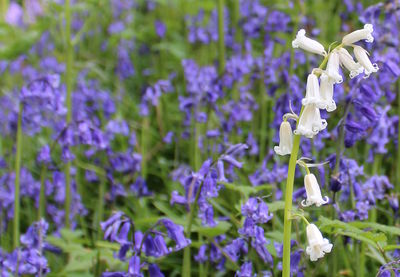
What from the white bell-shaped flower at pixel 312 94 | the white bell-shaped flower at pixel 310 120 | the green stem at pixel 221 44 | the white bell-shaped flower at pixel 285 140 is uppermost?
the green stem at pixel 221 44

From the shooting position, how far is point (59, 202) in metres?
4.46

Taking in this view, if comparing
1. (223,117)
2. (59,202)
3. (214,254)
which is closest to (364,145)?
(223,117)

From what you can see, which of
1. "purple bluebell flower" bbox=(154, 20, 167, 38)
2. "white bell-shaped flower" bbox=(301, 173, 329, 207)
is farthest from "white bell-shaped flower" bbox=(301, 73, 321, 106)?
"purple bluebell flower" bbox=(154, 20, 167, 38)

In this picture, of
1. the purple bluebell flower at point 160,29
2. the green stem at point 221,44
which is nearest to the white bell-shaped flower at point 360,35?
the green stem at point 221,44

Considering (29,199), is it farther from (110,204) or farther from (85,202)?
(110,204)

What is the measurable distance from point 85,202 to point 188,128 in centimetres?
91

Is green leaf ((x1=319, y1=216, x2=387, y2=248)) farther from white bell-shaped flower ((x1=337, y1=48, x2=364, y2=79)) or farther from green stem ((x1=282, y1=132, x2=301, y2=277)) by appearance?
white bell-shaped flower ((x1=337, y1=48, x2=364, y2=79))

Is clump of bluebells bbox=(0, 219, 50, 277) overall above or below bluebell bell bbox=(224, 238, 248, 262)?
below

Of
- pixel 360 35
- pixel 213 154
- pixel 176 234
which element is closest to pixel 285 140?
pixel 360 35

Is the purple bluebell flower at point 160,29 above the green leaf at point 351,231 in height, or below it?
above

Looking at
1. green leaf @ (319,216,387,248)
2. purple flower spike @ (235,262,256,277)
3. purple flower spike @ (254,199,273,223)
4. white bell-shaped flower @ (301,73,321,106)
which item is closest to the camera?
white bell-shaped flower @ (301,73,321,106)

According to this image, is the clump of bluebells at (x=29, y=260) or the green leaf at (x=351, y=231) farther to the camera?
the clump of bluebells at (x=29, y=260)

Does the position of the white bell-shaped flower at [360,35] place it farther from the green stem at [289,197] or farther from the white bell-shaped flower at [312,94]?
the green stem at [289,197]

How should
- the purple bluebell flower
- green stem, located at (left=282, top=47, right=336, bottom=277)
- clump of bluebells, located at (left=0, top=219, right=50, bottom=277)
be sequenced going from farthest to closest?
the purple bluebell flower < clump of bluebells, located at (left=0, top=219, right=50, bottom=277) < green stem, located at (left=282, top=47, right=336, bottom=277)
